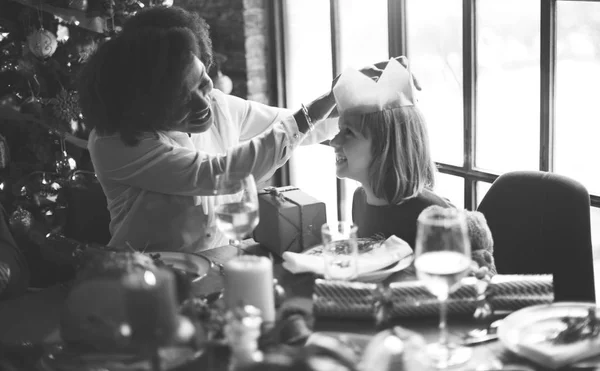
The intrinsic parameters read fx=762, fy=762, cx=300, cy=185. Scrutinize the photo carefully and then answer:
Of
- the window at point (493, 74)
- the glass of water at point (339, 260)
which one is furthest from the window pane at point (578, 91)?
the glass of water at point (339, 260)

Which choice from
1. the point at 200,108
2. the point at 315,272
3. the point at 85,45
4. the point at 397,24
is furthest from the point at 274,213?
the point at 85,45

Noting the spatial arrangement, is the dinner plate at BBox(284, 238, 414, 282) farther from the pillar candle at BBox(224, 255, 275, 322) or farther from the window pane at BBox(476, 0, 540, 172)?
the window pane at BBox(476, 0, 540, 172)

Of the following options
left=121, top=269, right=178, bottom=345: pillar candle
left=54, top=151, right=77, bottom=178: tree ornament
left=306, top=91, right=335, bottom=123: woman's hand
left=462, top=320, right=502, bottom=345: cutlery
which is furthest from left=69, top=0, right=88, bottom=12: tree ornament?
left=462, top=320, right=502, bottom=345: cutlery

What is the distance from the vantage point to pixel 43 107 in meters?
3.36

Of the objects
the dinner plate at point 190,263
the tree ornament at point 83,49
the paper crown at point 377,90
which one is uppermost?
the tree ornament at point 83,49

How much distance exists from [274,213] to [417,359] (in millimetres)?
864

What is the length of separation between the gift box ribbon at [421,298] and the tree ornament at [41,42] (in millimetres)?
2280

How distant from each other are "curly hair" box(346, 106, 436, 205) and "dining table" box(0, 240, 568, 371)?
0.35 meters

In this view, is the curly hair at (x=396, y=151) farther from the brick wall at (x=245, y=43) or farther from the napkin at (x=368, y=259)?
the brick wall at (x=245, y=43)

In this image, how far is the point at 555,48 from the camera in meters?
2.50

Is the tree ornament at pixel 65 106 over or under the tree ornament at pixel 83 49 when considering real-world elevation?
under

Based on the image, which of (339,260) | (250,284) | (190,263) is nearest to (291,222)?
(190,263)

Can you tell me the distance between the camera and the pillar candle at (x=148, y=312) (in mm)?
1126

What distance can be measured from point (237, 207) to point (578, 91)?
1454 millimetres
